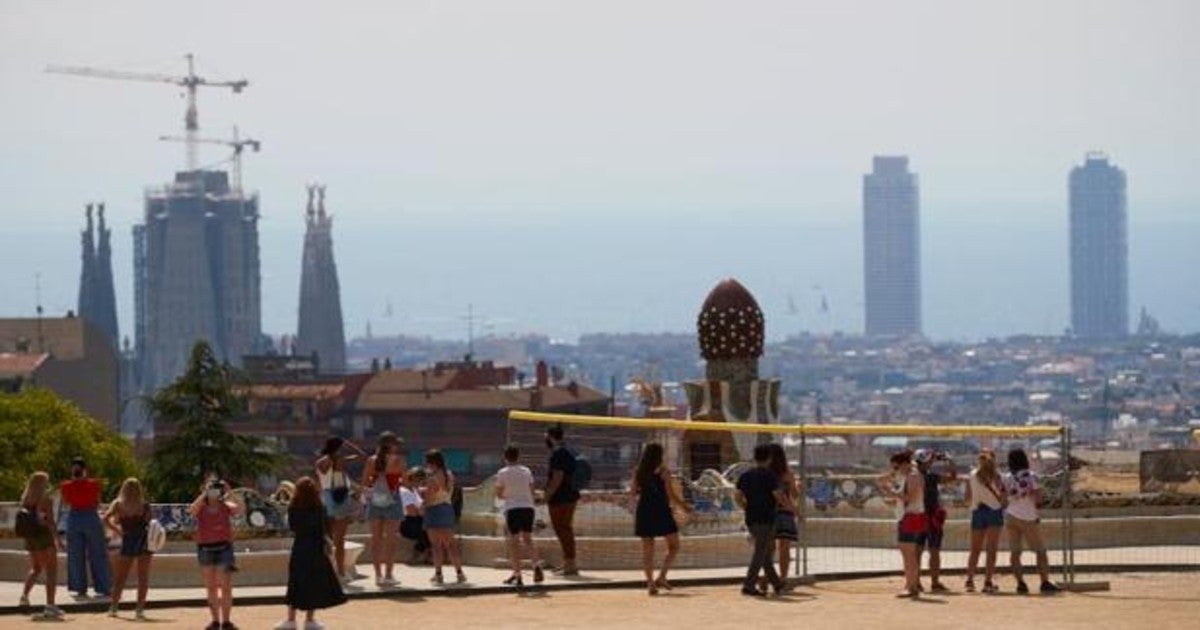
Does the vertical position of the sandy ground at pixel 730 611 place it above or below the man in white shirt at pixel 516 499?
below

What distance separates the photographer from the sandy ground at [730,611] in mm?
25938

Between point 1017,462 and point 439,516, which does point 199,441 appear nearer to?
point 439,516

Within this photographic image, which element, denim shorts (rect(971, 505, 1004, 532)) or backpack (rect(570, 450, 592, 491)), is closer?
denim shorts (rect(971, 505, 1004, 532))

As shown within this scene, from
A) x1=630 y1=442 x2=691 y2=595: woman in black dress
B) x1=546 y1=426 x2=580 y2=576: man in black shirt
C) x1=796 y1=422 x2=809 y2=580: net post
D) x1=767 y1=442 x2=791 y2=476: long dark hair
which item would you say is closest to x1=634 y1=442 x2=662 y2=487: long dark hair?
x1=630 y1=442 x2=691 y2=595: woman in black dress

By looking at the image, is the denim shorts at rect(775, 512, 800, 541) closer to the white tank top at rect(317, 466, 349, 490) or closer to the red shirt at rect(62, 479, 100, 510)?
the white tank top at rect(317, 466, 349, 490)

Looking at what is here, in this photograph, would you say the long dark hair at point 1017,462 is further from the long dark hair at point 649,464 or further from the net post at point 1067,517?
the long dark hair at point 649,464

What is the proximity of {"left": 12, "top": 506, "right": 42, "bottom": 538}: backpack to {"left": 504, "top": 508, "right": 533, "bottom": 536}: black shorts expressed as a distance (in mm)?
4042

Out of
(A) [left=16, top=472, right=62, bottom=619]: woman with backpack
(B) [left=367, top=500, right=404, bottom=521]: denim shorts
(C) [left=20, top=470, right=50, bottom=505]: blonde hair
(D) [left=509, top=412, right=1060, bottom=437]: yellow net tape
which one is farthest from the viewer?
(D) [left=509, top=412, right=1060, bottom=437]: yellow net tape

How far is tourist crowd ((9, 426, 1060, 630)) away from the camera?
89.8 feet

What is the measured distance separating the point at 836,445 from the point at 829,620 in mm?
9430

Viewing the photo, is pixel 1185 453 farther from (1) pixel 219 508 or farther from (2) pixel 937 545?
(1) pixel 219 508

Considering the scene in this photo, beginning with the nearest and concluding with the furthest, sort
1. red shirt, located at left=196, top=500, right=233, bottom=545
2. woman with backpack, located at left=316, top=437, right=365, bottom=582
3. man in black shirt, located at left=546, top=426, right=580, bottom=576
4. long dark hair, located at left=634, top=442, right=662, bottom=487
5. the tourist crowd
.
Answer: red shirt, located at left=196, top=500, right=233, bottom=545 < the tourist crowd < long dark hair, located at left=634, top=442, right=662, bottom=487 < woman with backpack, located at left=316, top=437, right=365, bottom=582 < man in black shirt, located at left=546, top=426, right=580, bottom=576

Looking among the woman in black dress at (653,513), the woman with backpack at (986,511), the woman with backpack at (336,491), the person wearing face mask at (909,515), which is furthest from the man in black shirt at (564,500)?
the woman with backpack at (986,511)

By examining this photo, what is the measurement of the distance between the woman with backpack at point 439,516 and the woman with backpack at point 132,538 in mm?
2962
